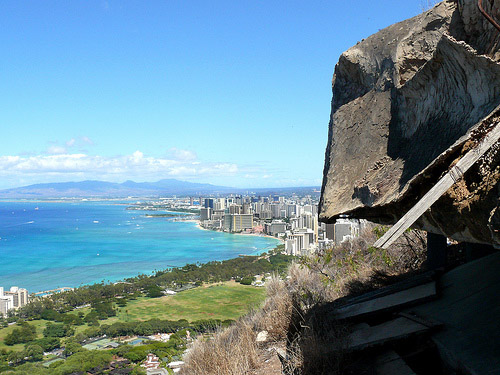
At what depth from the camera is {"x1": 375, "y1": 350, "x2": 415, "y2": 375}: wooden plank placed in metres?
2.25

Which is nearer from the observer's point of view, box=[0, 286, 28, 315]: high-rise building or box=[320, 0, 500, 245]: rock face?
box=[320, 0, 500, 245]: rock face

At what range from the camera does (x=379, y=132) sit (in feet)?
6.91

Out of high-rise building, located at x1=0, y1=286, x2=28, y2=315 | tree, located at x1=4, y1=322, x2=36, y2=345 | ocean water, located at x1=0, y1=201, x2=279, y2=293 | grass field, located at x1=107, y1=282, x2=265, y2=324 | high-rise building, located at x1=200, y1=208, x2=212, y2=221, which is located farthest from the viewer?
high-rise building, located at x1=200, y1=208, x2=212, y2=221

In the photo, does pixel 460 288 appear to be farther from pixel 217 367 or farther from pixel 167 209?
pixel 167 209

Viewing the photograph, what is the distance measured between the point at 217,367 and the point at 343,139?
2.00m

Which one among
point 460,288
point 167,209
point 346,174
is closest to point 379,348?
point 460,288

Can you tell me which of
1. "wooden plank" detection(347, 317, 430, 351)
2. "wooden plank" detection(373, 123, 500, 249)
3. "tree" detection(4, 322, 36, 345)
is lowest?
"tree" detection(4, 322, 36, 345)

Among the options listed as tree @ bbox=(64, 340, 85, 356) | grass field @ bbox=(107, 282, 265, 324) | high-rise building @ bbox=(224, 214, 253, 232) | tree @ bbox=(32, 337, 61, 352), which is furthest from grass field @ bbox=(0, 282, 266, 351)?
high-rise building @ bbox=(224, 214, 253, 232)

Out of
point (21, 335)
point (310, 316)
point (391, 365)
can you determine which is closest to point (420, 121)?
point (391, 365)

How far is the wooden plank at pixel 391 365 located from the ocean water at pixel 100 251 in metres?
36.6

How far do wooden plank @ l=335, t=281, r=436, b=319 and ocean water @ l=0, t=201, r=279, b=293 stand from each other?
35879 mm

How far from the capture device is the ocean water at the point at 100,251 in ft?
130

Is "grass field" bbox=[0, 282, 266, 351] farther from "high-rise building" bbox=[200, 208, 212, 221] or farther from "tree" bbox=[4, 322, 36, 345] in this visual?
"high-rise building" bbox=[200, 208, 212, 221]

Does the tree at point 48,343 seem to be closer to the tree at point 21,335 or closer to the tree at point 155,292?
the tree at point 21,335
